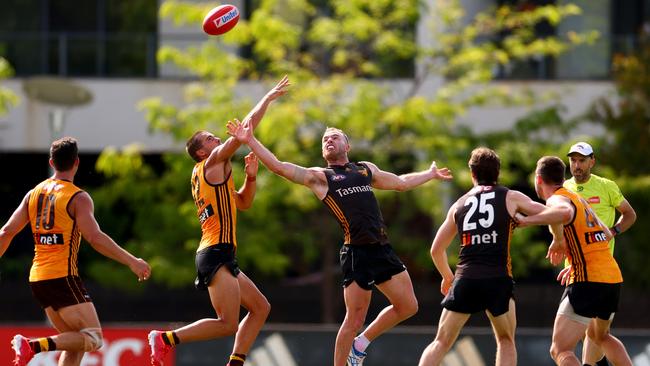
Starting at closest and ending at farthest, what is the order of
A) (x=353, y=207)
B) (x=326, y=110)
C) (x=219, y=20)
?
(x=353, y=207) < (x=219, y=20) < (x=326, y=110)

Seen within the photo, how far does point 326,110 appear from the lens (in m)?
23.8

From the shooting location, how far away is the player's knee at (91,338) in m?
11.2

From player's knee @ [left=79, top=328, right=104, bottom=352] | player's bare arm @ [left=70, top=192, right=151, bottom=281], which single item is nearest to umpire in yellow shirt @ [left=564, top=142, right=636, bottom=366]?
player's bare arm @ [left=70, top=192, right=151, bottom=281]

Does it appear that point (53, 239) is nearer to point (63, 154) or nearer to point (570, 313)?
point (63, 154)

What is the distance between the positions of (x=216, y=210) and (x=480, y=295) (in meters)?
2.49

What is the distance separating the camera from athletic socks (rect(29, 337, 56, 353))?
11.2 meters

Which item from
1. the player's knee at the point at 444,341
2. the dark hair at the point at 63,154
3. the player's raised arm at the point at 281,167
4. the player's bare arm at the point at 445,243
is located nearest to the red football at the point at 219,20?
the player's raised arm at the point at 281,167

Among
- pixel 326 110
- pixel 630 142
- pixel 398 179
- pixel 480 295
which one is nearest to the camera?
pixel 480 295

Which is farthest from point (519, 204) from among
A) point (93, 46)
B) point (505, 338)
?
point (93, 46)

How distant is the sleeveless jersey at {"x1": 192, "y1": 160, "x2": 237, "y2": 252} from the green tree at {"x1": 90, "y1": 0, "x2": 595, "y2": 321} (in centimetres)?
1144

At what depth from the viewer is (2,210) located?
30656 millimetres

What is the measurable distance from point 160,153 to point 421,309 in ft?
20.9

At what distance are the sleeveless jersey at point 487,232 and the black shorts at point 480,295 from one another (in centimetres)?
5

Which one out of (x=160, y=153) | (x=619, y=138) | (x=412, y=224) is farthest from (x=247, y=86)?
(x=619, y=138)
